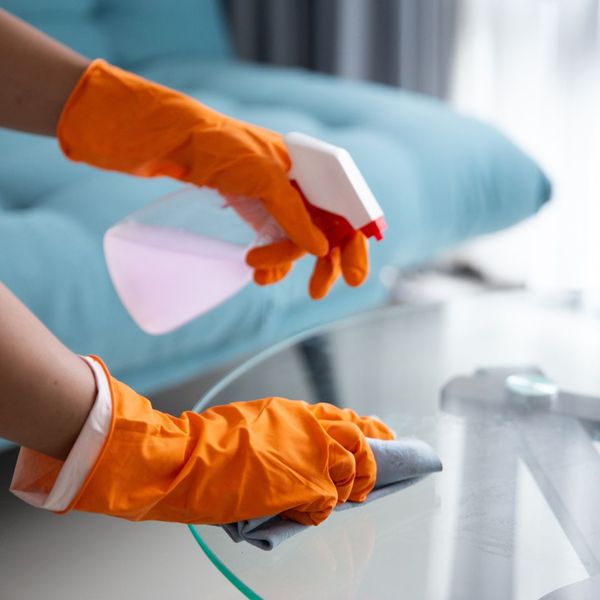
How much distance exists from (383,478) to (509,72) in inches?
68.9

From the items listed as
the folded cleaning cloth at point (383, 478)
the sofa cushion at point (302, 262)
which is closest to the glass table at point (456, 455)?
the folded cleaning cloth at point (383, 478)

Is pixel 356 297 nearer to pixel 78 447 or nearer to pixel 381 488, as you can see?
pixel 381 488

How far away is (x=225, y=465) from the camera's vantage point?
85 cm

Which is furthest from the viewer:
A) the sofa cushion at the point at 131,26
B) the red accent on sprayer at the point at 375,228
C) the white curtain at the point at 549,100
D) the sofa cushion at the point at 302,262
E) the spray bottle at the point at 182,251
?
the white curtain at the point at 549,100

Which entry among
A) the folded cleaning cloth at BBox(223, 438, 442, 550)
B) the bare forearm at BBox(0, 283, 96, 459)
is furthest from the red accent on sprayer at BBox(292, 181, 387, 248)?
the bare forearm at BBox(0, 283, 96, 459)

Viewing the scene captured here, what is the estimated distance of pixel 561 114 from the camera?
241 cm

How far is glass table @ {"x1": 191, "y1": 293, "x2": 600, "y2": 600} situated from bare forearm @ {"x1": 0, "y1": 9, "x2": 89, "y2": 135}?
378 mm

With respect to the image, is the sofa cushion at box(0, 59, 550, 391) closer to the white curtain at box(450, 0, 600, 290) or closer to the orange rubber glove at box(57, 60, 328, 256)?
the orange rubber glove at box(57, 60, 328, 256)

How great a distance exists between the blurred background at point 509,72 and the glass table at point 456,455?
1.07 m

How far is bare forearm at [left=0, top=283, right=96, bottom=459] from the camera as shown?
778 mm

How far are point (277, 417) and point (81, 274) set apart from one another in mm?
551

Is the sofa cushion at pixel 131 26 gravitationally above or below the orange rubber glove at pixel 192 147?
below

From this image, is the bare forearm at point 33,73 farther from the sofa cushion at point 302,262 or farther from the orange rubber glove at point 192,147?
the sofa cushion at point 302,262

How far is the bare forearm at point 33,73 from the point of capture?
112cm
